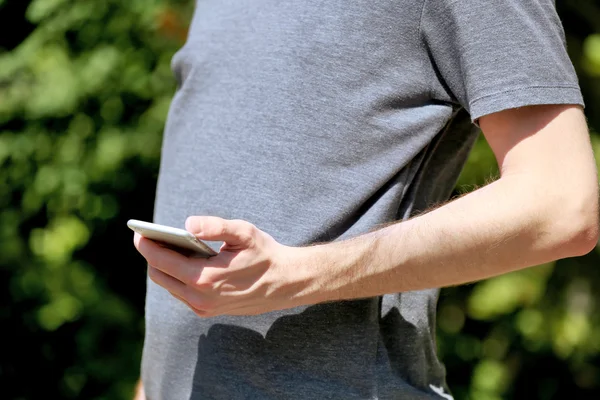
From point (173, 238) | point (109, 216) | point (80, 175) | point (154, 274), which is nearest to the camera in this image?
point (173, 238)

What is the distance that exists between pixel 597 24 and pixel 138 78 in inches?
66.8

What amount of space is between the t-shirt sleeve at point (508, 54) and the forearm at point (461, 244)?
0.38 ft

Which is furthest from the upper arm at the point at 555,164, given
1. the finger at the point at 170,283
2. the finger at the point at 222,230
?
the finger at the point at 170,283

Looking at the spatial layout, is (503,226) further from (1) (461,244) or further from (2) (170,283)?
(2) (170,283)

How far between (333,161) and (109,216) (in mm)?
1861

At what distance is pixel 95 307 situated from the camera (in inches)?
111

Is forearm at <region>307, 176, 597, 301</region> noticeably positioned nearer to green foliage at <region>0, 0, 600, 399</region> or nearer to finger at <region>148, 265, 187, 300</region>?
finger at <region>148, 265, 187, 300</region>

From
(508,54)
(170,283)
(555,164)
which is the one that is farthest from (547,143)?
(170,283)

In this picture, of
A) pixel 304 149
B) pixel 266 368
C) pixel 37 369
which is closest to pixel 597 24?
pixel 304 149

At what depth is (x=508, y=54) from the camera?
989 mm

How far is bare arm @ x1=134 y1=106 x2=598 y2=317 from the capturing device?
0.97m

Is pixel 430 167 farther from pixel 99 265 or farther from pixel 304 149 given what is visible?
pixel 99 265

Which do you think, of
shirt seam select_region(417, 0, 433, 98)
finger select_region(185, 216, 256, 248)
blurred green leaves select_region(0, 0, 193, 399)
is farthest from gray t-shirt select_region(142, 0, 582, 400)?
blurred green leaves select_region(0, 0, 193, 399)

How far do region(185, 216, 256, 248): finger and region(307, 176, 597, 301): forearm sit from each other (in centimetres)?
10
